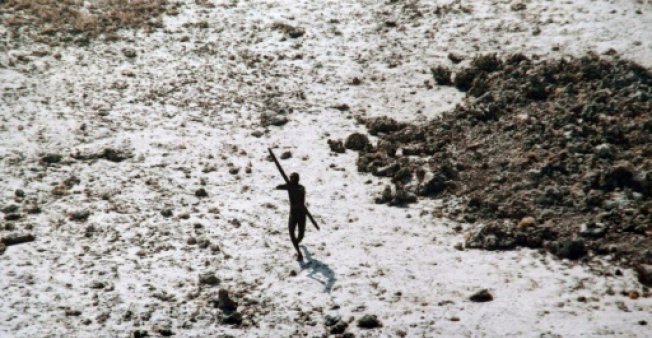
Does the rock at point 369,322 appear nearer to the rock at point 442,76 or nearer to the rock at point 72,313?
the rock at point 72,313

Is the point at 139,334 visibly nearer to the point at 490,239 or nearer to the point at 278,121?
the point at 490,239

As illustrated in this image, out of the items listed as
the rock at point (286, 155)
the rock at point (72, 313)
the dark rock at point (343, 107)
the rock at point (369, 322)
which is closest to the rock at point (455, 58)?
the dark rock at point (343, 107)

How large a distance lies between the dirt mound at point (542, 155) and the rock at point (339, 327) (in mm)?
4105

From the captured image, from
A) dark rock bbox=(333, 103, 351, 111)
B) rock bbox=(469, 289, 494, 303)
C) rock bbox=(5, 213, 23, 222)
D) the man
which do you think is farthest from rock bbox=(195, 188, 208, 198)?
rock bbox=(469, 289, 494, 303)

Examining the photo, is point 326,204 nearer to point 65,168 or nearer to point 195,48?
point 65,168

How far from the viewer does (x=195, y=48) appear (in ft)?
85.6

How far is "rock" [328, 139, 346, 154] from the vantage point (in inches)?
723

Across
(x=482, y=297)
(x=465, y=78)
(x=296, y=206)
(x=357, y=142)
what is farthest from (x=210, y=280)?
(x=465, y=78)

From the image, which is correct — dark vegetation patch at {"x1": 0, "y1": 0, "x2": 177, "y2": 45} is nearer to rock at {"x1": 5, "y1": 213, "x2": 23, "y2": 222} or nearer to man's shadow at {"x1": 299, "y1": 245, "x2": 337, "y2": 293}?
rock at {"x1": 5, "y1": 213, "x2": 23, "y2": 222}

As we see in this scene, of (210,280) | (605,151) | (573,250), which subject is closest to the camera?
(573,250)

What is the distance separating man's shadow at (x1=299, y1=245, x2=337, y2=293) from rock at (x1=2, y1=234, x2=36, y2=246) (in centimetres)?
656

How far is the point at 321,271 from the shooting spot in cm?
1233

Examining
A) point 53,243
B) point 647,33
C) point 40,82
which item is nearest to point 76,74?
point 40,82

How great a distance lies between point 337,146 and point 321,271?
6.90 metres
